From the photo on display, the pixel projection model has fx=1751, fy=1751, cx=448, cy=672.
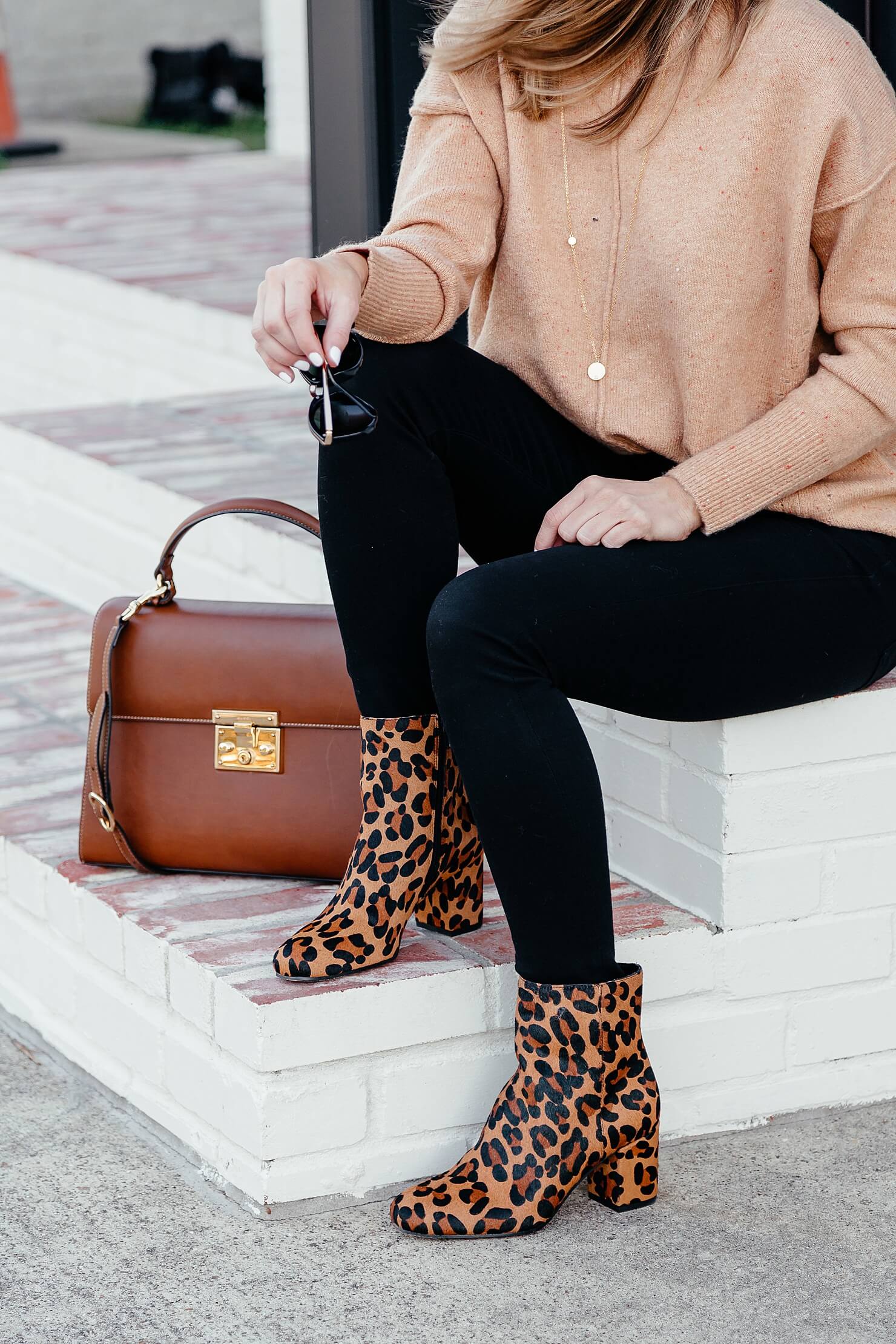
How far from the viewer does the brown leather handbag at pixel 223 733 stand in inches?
75.0

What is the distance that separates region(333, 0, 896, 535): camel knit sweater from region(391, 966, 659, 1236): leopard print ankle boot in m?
0.46

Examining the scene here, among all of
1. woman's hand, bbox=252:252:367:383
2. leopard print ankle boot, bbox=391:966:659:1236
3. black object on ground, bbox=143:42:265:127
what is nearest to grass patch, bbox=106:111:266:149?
black object on ground, bbox=143:42:265:127

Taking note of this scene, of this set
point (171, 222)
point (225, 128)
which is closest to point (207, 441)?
point (171, 222)

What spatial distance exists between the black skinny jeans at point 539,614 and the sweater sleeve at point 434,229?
3 centimetres

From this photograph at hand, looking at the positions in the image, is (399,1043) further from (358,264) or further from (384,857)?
(358,264)

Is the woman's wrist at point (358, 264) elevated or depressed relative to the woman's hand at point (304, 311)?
elevated

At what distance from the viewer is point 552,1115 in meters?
1.59

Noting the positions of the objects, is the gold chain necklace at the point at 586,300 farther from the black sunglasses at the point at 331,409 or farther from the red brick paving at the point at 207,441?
the red brick paving at the point at 207,441

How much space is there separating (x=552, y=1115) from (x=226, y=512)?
758 millimetres

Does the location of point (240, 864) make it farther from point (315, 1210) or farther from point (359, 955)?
point (315, 1210)

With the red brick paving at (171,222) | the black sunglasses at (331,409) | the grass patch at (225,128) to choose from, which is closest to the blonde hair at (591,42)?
the black sunglasses at (331,409)

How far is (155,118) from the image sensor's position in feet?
51.4

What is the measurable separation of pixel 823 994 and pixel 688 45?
1.00 meters

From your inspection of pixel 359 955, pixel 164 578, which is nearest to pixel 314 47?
pixel 164 578
